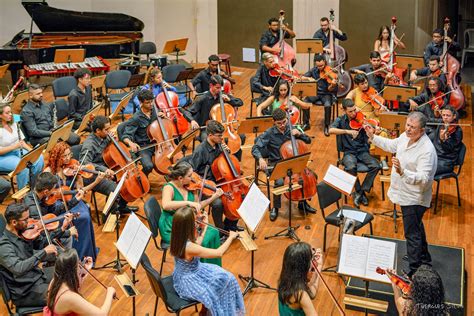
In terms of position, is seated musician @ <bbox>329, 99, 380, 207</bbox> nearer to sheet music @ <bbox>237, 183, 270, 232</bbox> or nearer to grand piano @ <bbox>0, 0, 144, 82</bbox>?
sheet music @ <bbox>237, 183, 270, 232</bbox>

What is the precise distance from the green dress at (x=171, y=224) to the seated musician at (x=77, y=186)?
901mm

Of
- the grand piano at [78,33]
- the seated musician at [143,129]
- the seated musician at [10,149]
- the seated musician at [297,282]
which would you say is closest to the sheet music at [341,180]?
the seated musician at [297,282]

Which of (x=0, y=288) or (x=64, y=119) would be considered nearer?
(x=0, y=288)

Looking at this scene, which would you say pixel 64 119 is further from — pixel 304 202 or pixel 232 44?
pixel 232 44

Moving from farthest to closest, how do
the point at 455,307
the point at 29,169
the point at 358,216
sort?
the point at 29,169 → the point at 358,216 → the point at 455,307

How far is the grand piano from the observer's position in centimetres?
1348

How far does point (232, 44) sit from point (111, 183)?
9.08 metres

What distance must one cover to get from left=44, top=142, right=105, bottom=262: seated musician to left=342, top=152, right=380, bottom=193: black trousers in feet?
10.5

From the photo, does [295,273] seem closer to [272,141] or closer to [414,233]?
[414,233]

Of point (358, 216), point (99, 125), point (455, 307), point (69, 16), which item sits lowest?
point (455, 307)

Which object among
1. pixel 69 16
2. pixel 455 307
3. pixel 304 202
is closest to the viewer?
pixel 455 307

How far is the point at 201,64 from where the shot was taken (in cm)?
1662

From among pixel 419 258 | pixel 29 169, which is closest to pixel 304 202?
pixel 419 258

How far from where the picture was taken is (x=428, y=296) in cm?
416
